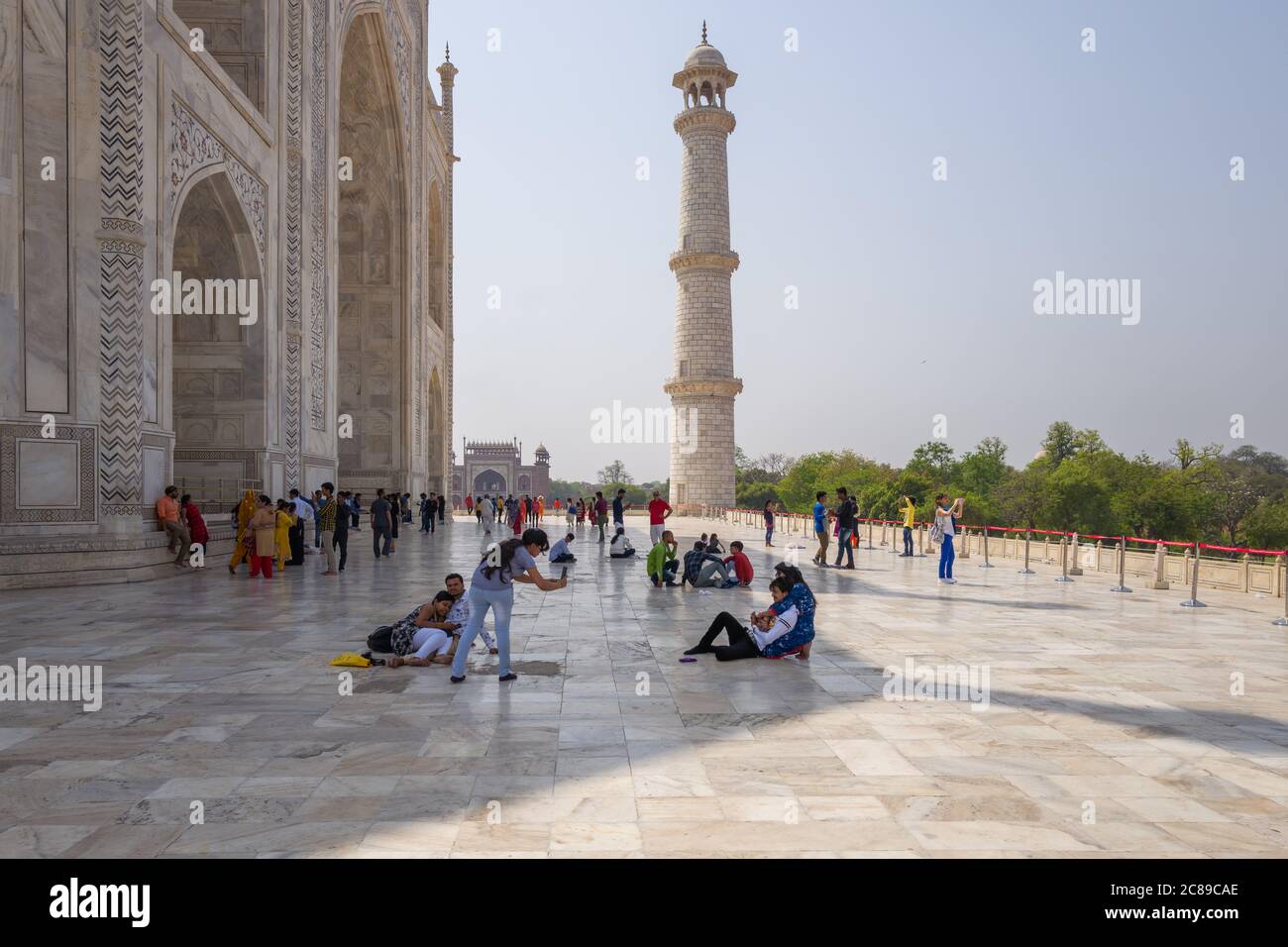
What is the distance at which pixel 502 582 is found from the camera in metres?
6.41

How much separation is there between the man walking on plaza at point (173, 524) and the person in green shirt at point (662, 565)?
7.26 metres

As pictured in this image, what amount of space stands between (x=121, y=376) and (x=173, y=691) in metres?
8.43

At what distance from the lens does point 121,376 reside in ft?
41.1

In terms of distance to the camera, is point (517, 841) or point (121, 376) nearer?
point (517, 841)

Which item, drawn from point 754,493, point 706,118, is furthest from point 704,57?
point 754,493

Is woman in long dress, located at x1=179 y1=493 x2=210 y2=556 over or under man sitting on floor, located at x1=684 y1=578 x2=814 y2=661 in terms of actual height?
over

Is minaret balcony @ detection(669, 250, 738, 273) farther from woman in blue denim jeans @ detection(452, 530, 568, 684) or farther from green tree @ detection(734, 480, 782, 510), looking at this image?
green tree @ detection(734, 480, 782, 510)

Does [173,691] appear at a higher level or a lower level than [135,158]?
lower

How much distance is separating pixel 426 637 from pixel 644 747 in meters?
2.93

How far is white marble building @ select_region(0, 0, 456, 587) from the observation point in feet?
38.0

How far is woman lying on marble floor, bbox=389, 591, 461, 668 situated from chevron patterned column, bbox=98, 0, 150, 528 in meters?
7.52

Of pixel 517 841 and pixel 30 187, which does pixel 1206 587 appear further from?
pixel 30 187

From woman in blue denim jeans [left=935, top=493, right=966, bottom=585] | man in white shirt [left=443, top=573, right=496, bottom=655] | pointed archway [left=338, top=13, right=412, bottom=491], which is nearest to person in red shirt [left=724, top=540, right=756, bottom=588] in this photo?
woman in blue denim jeans [left=935, top=493, right=966, bottom=585]
